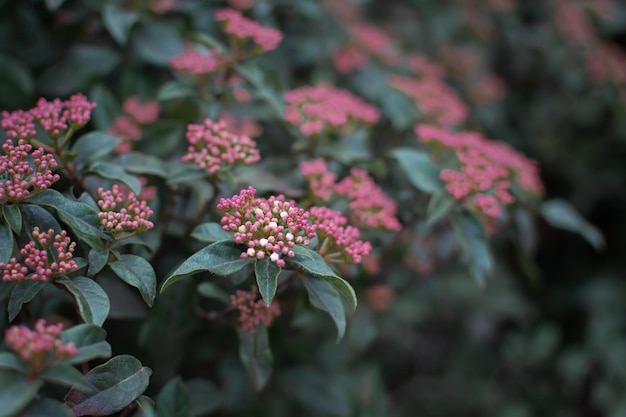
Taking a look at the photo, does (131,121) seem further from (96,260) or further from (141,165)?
(96,260)

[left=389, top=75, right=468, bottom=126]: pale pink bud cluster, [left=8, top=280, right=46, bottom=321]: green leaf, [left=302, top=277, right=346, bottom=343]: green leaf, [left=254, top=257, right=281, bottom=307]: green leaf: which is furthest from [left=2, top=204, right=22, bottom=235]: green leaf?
[left=389, top=75, right=468, bottom=126]: pale pink bud cluster

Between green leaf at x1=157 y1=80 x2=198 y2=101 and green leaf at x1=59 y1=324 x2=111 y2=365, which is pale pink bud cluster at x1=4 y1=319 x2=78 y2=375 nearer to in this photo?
green leaf at x1=59 y1=324 x2=111 y2=365

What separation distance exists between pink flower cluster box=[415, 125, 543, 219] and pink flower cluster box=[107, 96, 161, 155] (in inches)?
41.2

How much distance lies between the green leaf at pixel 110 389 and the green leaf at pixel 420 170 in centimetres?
109

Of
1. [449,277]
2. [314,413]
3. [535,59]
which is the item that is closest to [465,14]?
[535,59]

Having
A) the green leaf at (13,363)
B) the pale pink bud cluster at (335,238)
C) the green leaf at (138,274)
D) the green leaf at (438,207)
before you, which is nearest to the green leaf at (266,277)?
the pale pink bud cluster at (335,238)

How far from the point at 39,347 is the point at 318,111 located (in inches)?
51.0

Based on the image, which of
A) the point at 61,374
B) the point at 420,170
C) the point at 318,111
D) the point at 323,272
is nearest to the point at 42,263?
the point at 61,374

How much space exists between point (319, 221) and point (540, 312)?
3184 mm

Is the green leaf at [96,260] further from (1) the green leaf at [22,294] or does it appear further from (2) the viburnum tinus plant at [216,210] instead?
(1) the green leaf at [22,294]

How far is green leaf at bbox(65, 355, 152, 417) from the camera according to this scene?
4.64ft

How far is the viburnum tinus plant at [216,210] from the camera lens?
56.2 inches

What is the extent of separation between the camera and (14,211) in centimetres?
145

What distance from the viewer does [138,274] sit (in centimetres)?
148
